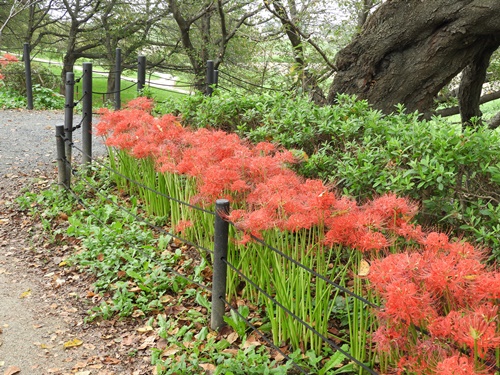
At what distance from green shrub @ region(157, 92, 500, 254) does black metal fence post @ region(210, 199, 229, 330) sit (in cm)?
97

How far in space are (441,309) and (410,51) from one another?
4043mm

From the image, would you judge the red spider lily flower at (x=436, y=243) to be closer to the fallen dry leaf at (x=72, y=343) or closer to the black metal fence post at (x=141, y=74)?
the fallen dry leaf at (x=72, y=343)

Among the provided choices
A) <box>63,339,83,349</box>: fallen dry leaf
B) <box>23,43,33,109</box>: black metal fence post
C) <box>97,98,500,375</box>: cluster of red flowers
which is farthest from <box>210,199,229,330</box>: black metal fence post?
<box>23,43,33,109</box>: black metal fence post

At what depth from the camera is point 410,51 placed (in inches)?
218

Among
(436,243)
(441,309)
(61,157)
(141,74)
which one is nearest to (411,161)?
(436,243)

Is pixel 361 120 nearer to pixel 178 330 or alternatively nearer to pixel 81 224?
pixel 178 330

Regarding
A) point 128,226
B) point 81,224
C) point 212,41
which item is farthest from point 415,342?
point 212,41

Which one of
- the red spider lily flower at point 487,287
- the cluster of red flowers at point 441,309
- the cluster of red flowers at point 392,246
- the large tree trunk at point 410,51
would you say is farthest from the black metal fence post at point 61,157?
the red spider lily flower at point 487,287

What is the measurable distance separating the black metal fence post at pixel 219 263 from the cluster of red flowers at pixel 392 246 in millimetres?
87

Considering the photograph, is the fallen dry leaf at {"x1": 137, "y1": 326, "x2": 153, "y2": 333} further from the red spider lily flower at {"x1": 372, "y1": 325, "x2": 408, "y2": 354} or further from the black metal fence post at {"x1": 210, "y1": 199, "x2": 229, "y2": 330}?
the red spider lily flower at {"x1": 372, "y1": 325, "x2": 408, "y2": 354}

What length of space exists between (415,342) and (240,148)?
210cm

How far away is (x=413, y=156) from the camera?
339 centimetres

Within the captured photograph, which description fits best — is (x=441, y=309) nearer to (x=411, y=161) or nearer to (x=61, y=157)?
(x=411, y=161)

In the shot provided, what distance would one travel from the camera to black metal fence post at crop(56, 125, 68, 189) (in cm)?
567
